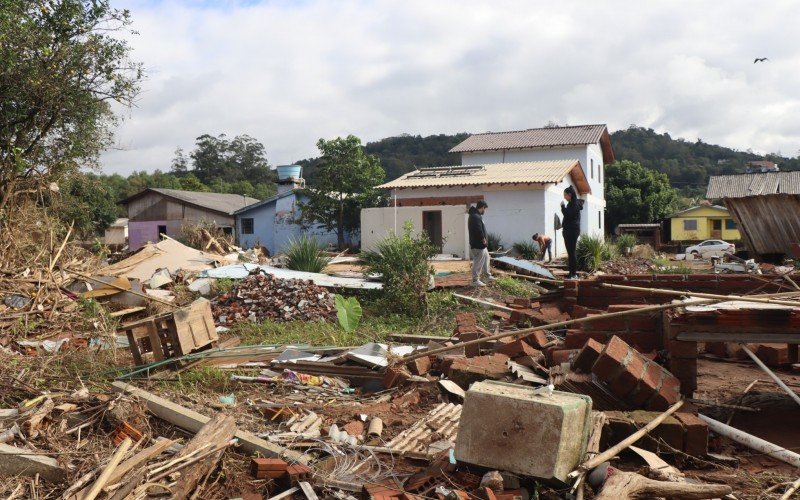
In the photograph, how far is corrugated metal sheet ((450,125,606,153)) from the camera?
1316 inches

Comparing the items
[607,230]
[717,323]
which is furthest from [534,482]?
[607,230]

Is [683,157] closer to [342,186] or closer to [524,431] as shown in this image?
[342,186]

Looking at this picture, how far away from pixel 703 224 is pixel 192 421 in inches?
1767

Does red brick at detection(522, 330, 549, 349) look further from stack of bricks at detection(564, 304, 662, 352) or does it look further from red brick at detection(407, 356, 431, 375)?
red brick at detection(407, 356, 431, 375)

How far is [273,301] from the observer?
446 inches

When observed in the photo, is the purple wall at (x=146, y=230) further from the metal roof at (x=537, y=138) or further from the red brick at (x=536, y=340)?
the red brick at (x=536, y=340)

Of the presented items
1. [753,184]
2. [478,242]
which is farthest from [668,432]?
[753,184]

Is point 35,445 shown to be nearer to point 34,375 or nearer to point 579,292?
point 34,375

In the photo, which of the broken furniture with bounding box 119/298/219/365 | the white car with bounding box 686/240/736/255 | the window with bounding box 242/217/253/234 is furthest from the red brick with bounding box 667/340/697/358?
the window with bounding box 242/217/253/234

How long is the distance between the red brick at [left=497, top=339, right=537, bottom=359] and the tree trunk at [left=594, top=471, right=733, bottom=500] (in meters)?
2.68

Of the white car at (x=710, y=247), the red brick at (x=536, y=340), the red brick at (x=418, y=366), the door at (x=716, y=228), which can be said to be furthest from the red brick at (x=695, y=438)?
the door at (x=716, y=228)

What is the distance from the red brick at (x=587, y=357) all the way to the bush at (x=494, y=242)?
58.2ft

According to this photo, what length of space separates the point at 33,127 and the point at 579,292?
1090 cm

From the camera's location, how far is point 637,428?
14.2 ft
